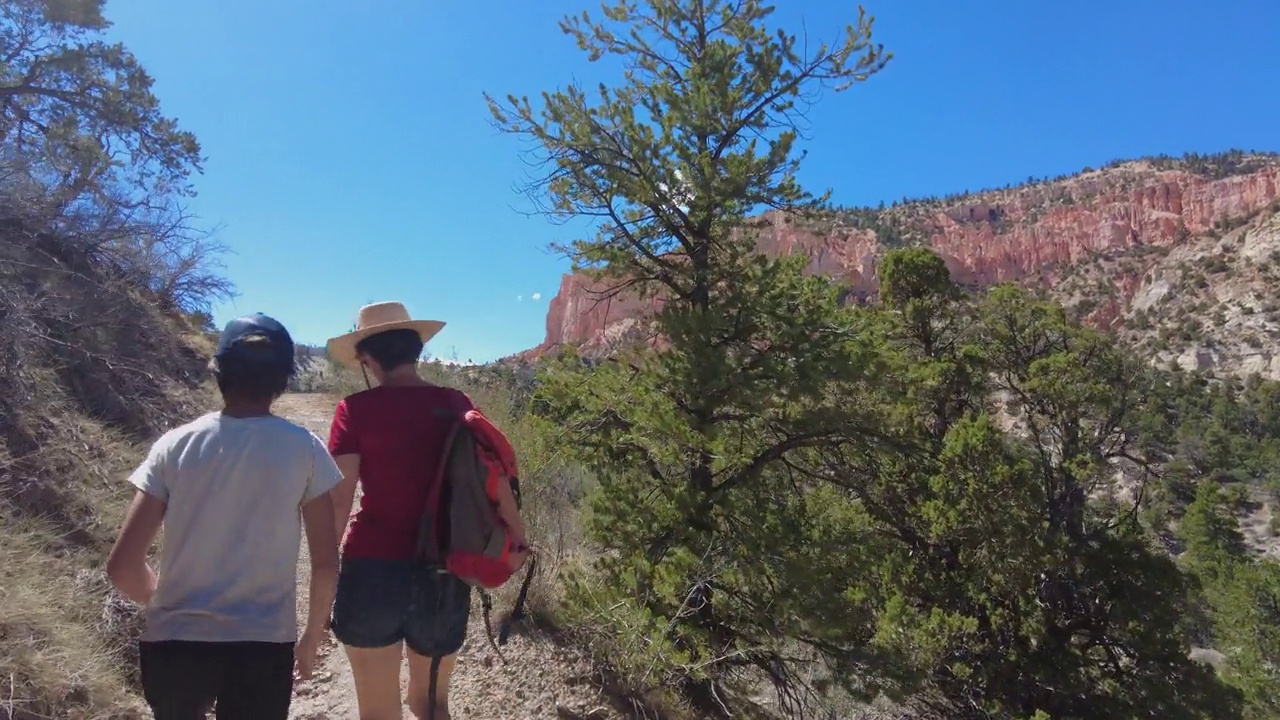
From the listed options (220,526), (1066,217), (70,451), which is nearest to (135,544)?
(220,526)

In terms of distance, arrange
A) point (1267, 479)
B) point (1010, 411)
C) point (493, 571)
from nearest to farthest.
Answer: point (493, 571), point (1010, 411), point (1267, 479)

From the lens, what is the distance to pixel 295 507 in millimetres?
1977

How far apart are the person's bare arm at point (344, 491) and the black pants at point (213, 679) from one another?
0.40m

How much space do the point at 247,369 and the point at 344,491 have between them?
506 mm

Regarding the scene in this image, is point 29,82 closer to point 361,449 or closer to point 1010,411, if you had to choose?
point 361,449

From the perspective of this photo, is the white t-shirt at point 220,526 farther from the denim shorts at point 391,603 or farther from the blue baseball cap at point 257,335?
the denim shorts at point 391,603

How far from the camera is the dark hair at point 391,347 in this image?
2529 millimetres

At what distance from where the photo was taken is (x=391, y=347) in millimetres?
2545

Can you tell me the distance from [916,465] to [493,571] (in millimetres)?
7518

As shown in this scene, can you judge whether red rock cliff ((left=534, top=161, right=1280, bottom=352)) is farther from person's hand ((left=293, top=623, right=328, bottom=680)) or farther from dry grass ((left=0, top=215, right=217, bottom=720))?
person's hand ((left=293, top=623, right=328, bottom=680))

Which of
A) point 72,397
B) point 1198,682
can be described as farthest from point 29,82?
point 1198,682

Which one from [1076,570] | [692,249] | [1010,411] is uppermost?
[692,249]

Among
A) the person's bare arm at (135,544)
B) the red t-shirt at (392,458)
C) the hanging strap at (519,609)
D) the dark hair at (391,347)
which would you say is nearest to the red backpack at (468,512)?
the red t-shirt at (392,458)

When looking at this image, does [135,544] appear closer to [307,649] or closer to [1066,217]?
[307,649]
